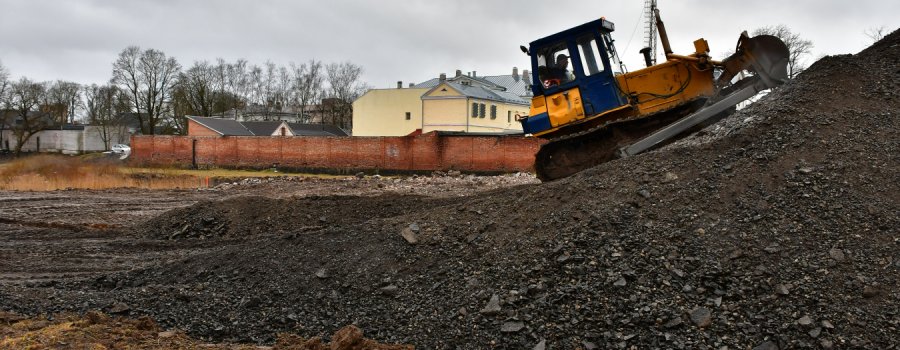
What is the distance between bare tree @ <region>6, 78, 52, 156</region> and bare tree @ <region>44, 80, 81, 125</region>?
3.64m

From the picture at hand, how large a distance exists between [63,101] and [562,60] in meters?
78.4

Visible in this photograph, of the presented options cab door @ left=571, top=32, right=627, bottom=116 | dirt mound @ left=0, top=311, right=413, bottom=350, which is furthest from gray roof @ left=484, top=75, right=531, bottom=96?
dirt mound @ left=0, top=311, right=413, bottom=350

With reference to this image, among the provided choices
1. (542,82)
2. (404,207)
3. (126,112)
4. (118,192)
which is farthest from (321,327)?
(126,112)

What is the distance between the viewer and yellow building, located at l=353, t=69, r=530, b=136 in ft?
155

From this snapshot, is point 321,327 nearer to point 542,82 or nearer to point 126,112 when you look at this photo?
point 542,82

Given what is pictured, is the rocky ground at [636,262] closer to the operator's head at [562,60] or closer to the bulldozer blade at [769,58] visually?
the bulldozer blade at [769,58]

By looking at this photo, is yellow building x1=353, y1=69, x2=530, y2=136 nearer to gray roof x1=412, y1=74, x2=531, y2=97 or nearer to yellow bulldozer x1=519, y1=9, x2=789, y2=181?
gray roof x1=412, y1=74, x2=531, y2=97

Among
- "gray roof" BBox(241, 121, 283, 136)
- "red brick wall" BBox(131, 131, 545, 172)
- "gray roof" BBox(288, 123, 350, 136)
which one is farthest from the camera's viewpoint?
"gray roof" BBox(288, 123, 350, 136)

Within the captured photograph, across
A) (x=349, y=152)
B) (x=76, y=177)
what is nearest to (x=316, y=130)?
(x=349, y=152)

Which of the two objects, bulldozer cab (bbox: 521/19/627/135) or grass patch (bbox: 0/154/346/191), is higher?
bulldozer cab (bbox: 521/19/627/135)

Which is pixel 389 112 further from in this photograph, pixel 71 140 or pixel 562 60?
pixel 71 140

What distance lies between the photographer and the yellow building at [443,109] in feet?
155

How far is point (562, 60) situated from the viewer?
11.7 meters

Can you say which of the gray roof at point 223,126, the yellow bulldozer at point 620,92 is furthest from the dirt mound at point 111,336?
the gray roof at point 223,126
